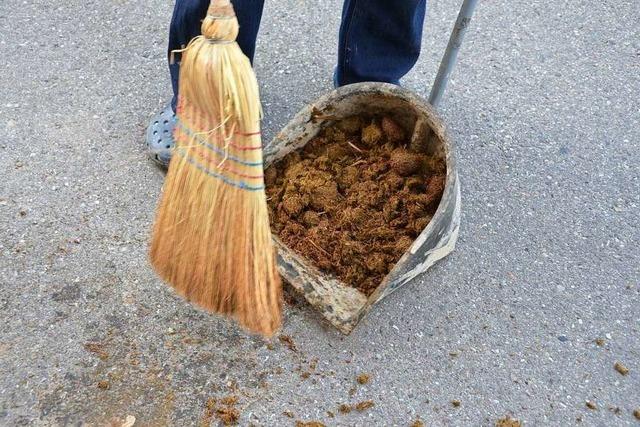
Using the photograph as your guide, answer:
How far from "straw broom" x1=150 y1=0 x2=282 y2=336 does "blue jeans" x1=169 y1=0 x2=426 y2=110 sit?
43 centimetres

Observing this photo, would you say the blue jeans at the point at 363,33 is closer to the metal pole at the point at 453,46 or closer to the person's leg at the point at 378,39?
the person's leg at the point at 378,39

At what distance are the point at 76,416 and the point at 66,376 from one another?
0.11 metres

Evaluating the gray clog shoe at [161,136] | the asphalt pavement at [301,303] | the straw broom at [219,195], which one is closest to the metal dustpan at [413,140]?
the asphalt pavement at [301,303]

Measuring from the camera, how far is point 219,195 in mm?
1404

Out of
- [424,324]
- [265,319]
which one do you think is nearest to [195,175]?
[265,319]

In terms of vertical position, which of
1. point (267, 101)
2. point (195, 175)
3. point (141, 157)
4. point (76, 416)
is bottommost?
point (76, 416)

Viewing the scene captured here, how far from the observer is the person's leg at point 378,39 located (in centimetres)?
193

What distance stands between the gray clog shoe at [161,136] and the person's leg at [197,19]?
27 centimetres

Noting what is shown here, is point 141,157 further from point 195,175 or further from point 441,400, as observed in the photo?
point 441,400

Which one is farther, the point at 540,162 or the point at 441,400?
the point at 540,162

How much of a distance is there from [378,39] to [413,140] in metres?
0.36

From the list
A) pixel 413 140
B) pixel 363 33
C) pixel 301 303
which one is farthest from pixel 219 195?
pixel 363 33

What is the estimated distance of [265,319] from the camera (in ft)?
4.91

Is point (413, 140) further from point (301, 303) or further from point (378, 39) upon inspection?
point (301, 303)
